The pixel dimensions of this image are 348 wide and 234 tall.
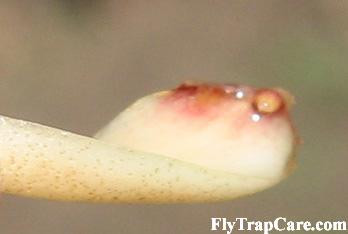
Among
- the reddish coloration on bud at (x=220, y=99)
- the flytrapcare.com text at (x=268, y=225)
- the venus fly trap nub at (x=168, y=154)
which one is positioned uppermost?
the reddish coloration on bud at (x=220, y=99)

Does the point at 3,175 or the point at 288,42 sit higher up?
the point at 288,42

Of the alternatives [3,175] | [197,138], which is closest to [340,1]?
[197,138]

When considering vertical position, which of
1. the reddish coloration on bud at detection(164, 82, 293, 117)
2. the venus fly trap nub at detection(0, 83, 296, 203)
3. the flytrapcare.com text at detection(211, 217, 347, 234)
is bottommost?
the flytrapcare.com text at detection(211, 217, 347, 234)

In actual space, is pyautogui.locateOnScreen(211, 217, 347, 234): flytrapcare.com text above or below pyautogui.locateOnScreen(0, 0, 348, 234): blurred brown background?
below

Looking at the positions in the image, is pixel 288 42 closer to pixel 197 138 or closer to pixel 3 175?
pixel 197 138

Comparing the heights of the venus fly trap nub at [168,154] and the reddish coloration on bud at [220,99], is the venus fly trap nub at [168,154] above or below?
below
